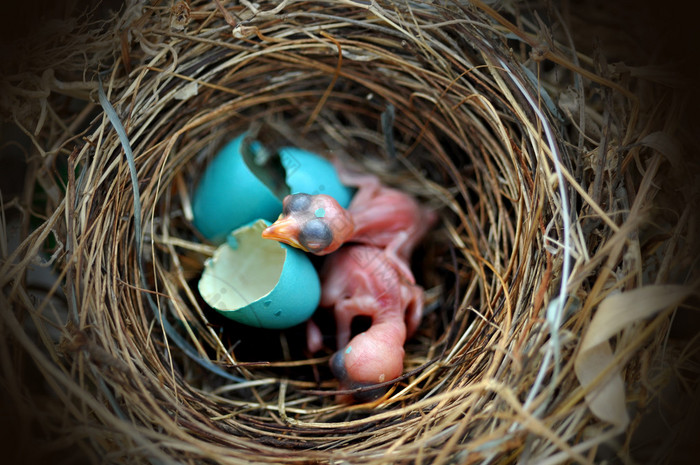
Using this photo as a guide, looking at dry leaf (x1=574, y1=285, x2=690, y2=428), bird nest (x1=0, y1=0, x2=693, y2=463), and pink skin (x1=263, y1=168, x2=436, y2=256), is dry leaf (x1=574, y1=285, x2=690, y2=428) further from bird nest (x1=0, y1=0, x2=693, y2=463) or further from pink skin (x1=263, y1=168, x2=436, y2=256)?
pink skin (x1=263, y1=168, x2=436, y2=256)

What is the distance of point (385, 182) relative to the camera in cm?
154

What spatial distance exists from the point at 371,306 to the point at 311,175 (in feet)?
1.21

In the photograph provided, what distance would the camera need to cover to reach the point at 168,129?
131cm

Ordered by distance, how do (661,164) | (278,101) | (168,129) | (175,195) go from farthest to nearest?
1. (278,101)
2. (175,195)
3. (168,129)
4. (661,164)

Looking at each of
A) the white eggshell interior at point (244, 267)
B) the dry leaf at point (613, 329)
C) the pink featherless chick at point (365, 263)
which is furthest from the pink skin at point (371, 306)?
the dry leaf at point (613, 329)

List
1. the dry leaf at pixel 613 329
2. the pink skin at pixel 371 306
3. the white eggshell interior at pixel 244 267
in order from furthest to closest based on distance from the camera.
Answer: the white eggshell interior at pixel 244 267, the pink skin at pixel 371 306, the dry leaf at pixel 613 329

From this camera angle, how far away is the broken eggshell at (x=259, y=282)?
1.16 m

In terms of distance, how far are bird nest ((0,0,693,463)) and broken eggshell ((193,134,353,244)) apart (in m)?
0.09

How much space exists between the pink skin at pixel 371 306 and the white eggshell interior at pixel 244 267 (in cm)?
14

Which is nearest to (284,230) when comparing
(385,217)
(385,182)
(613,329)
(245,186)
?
(245,186)

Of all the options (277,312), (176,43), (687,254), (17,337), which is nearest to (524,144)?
(687,254)

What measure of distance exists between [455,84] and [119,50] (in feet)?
2.61

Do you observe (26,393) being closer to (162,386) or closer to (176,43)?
(162,386)

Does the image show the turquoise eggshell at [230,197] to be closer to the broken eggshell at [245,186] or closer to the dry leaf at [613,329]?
the broken eggshell at [245,186]
